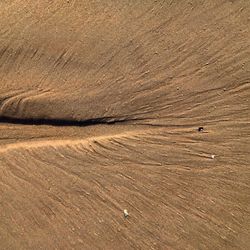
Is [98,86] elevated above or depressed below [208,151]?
above

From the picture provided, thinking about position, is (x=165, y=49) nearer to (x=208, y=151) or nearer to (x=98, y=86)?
(x=98, y=86)

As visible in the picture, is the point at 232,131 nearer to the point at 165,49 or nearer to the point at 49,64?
the point at 165,49

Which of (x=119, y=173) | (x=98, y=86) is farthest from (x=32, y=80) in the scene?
(x=119, y=173)

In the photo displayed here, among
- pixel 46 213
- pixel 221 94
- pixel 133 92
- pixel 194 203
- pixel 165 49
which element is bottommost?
pixel 194 203

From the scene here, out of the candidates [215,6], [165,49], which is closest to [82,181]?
[165,49]

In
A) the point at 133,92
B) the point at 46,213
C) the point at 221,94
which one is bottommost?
the point at 46,213

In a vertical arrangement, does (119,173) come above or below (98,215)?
above

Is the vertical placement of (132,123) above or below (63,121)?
below
